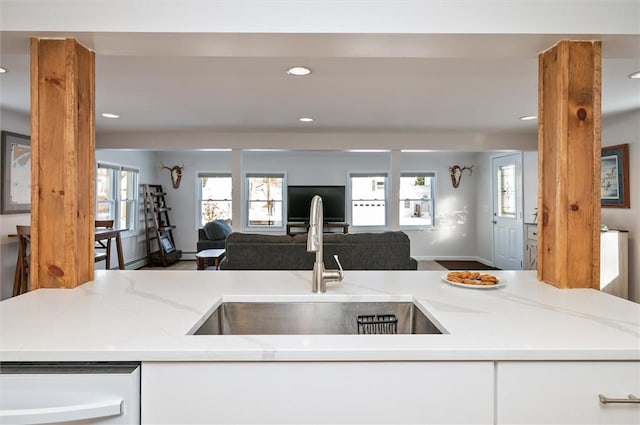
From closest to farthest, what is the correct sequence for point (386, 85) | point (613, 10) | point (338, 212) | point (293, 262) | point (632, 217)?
point (613, 10)
point (386, 85)
point (293, 262)
point (632, 217)
point (338, 212)

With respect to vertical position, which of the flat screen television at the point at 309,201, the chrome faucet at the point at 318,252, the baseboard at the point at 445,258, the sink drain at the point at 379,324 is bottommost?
the baseboard at the point at 445,258

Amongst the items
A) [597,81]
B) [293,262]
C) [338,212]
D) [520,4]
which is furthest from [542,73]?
[338,212]

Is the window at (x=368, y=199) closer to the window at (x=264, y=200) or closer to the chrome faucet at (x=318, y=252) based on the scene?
the window at (x=264, y=200)

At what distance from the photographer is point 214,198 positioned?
27.6ft

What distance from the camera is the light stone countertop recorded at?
37.2 inches

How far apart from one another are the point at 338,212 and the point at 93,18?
6.60m

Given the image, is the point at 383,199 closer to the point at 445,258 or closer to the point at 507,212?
the point at 445,258

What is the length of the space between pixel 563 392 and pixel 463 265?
7147 mm

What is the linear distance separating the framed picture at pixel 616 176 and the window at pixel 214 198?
6.41 m

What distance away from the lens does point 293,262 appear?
12.6ft

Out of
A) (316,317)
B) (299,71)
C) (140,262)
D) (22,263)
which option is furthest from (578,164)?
Answer: (140,262)

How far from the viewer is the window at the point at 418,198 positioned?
328 inches

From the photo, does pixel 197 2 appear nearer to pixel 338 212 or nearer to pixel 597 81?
pixel 597 81

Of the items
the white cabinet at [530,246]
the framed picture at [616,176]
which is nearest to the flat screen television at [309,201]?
the white cabinet at [530,246]
